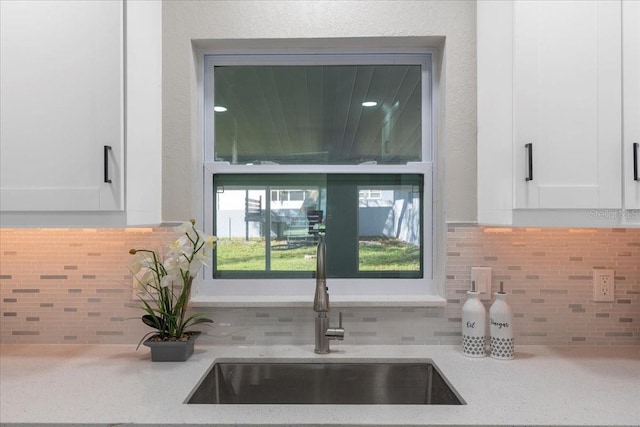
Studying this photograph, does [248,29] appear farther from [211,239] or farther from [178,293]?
[178,293]

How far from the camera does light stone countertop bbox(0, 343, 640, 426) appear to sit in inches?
46.8

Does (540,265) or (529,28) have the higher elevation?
(529,28)

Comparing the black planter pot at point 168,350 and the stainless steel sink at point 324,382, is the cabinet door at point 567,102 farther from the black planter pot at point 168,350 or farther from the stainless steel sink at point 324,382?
the black planter pot at point 168,350

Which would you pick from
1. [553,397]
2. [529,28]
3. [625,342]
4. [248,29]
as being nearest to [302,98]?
[248,29]

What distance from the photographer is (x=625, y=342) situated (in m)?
1.81

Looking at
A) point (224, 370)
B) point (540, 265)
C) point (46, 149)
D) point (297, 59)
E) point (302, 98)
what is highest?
point (297, 59)

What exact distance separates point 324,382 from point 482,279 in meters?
0.70

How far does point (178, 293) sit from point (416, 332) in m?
0.93

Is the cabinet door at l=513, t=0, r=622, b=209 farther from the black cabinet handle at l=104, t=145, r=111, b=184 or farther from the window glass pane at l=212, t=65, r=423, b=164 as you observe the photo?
the black cabinet handle at l=104, t=145, r=111, b=184

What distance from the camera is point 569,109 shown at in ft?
4.68

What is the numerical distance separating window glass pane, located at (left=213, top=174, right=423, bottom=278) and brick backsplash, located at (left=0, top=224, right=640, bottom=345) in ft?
0.62

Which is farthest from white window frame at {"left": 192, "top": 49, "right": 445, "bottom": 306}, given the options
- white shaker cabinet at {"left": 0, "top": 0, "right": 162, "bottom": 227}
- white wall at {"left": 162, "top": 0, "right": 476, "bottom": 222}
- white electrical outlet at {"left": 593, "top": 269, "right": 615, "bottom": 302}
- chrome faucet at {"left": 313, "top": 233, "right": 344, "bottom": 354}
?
white electrical outlet at {"left": 593, "top": 269, "right": 615, "bottom": 302}

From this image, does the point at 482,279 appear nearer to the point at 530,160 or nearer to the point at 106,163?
the point at 530,160

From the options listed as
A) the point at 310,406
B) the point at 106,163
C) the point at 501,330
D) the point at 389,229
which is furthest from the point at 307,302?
the point at 106,163
